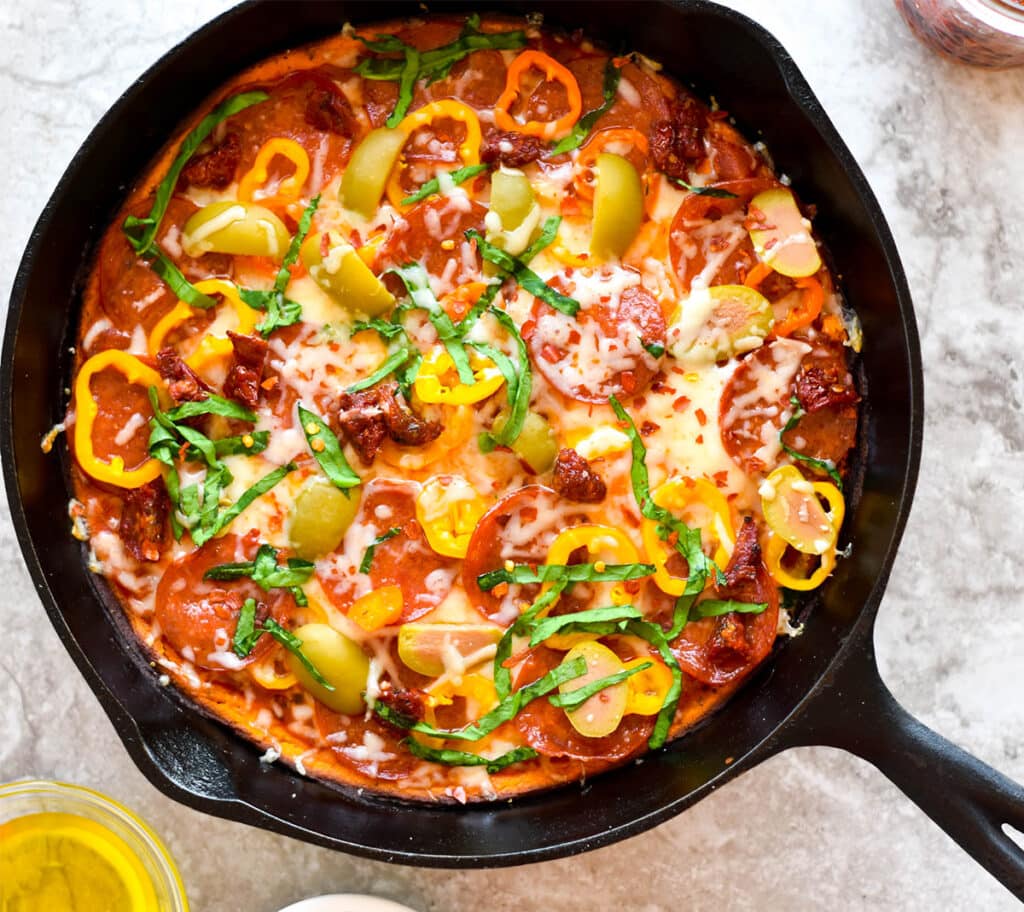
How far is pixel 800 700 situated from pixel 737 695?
13.8 inches

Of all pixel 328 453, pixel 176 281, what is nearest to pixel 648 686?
pixel 328 453

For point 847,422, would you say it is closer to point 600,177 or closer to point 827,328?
point 827,328

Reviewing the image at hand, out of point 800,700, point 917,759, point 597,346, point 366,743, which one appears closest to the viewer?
point 917,759

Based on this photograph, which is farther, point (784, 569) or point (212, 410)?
point (784, 569)

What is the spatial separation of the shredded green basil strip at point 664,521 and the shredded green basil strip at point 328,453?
777mm

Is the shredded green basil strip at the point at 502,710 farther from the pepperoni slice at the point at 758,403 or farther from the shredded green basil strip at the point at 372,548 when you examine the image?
the pepperoni slice at the point at 758,403

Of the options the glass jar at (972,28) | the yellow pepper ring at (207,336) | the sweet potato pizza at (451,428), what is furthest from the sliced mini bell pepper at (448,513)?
the glass jar at (972,28)

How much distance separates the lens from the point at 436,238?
331cm

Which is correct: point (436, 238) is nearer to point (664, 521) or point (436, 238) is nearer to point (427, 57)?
point (427, 57)

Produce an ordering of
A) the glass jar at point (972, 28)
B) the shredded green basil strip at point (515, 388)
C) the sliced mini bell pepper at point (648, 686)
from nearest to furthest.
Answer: the shredded green basil strip at point (515, 388), the sliced mini bell pepper at point (648, 686), the glass jar at point (972, 28)

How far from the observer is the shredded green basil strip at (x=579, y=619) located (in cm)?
327

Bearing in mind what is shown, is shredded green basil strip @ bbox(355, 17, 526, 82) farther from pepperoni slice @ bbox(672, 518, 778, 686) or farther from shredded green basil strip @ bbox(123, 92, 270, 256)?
pepperoni slice @ bbox(672, 518, 778, 686)

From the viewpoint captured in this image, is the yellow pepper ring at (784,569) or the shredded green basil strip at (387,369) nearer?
the shredded green basil strip at (387,369)

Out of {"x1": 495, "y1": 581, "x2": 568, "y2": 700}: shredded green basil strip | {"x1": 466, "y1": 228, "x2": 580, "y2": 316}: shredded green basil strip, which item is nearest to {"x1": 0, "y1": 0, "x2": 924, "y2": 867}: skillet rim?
{"x1": 495, "y1": 581, "x2": 568, "y2": 700}: shredded green basil strip
